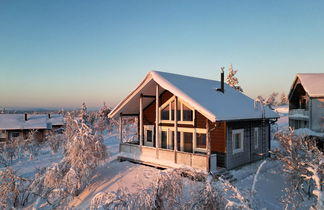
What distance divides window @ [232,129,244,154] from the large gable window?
2682 millimetres

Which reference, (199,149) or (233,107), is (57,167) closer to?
(199,149)

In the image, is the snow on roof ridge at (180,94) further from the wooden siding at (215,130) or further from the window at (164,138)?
the window at (164,138)

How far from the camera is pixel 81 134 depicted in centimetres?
1406

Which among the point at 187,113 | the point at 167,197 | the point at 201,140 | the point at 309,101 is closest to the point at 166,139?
the point at 187,113

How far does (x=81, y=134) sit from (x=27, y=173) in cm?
814

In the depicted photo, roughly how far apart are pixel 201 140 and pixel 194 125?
→ 102cm

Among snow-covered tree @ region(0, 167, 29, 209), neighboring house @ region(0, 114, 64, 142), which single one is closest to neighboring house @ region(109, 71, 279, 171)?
snow-covered tree @ region(0, 167, 29, 209)

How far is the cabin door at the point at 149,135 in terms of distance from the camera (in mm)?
17875

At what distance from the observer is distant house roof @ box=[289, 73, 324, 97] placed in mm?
24216

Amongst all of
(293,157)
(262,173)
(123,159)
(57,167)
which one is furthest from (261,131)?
(57,167)

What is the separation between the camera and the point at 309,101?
25.3 m

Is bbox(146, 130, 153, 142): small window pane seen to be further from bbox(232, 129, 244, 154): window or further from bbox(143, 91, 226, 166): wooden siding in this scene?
bbox(232, 129, 244, 154): window

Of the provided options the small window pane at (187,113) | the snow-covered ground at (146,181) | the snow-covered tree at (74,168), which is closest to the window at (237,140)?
the snow-covered ground at (146,181)

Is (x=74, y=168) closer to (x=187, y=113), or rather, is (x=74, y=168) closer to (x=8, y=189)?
(x=8, y=189)
